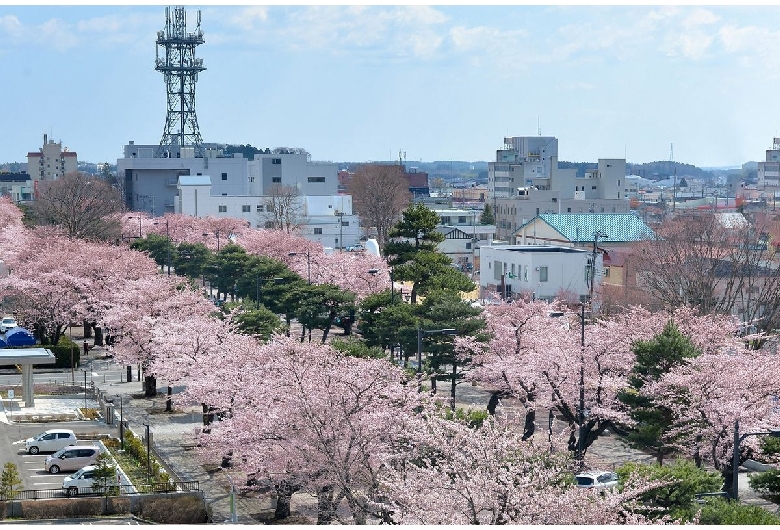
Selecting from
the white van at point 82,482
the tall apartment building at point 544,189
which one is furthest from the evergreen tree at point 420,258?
the tall apartment building at point 544,189

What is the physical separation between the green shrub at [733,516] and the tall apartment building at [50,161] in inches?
5783

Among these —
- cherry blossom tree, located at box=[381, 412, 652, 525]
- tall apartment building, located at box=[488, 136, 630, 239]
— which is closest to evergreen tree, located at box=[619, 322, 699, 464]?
cherry blossom tree, located at box=[381, 412, 652, 525]

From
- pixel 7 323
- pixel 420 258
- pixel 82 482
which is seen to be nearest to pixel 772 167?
pixel 420 258

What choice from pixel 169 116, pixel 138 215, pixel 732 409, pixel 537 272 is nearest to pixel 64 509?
pixel 732 409

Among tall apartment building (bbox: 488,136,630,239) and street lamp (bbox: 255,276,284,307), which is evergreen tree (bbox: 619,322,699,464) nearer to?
street lamp (bbox: 255,276,284,307)

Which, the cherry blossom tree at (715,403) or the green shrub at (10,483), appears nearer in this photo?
the green shrub at (10,483)

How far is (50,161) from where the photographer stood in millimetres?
154875

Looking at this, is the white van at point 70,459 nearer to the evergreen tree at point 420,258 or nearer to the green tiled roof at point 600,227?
the evergreen tree at point 420,258

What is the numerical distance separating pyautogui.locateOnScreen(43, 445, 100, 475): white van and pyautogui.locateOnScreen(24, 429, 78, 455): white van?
4.75ft

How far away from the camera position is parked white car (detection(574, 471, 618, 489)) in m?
20.2

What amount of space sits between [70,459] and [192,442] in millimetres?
3979

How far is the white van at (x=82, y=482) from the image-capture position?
21.1 meters

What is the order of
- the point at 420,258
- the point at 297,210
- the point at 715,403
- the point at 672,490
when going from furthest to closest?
1. the point at 297,210
2. the point at 420,258
3. the point at 715,403
4. the point at 672,490

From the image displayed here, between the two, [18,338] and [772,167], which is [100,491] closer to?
[18,338]
